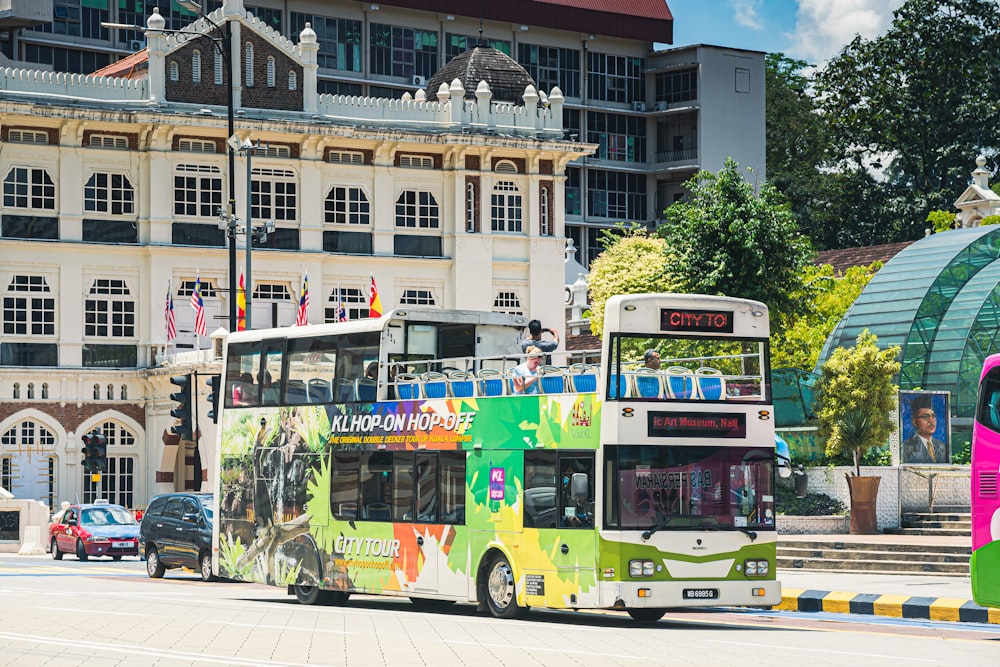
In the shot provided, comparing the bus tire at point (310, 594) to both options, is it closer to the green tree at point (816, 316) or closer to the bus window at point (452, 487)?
the bus window at point (452, 487)

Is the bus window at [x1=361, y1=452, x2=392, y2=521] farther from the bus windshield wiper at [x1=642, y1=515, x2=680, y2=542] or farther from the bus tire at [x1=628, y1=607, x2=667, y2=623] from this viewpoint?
the bus windshield wiper at [x1=642, y1=515, x2=680, y2=542]

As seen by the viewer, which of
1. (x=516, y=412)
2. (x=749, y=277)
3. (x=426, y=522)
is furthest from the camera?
(x=749, y=277)

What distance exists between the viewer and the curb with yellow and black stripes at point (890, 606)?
2148cm

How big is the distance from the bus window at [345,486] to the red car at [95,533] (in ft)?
60.9

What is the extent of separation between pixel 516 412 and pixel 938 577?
31.3 feet

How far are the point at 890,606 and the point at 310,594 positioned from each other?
26.9 feet

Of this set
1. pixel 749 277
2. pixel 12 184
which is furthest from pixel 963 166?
pixel 12 184

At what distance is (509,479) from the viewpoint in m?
21.1

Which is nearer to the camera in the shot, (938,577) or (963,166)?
(938,577)

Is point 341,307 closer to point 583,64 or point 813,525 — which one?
point 813,525

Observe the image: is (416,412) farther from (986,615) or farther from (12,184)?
(12,184)

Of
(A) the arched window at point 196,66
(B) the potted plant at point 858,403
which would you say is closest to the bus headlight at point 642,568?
(B) the potted plant at point 858,403

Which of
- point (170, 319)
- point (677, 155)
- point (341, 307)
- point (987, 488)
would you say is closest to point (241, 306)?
point (170, 319)

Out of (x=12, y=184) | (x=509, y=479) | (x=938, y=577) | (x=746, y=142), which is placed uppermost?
(x=746, y=142)
